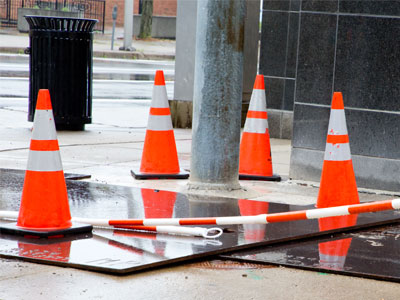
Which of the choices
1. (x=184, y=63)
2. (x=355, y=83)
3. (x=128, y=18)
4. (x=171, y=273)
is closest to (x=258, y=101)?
(x=355, y=83)

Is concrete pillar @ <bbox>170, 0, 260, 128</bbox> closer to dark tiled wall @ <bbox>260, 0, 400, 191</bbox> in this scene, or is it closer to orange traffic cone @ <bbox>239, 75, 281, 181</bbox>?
orange traffic cone @ <bbox>239, 75, 281, 181</bbox>

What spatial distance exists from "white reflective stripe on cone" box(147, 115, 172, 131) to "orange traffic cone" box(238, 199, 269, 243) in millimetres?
1347

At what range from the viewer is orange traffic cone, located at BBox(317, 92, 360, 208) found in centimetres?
622

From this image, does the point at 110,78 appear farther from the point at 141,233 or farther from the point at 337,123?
the point at 141,233

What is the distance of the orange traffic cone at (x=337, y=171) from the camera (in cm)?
622

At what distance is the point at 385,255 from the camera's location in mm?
4797

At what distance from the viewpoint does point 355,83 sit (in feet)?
23.8

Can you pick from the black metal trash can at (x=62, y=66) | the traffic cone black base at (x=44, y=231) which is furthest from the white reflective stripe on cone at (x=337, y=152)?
the black metal trash can at (x=62, y=66)

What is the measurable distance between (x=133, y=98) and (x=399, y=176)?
9575 millimetres

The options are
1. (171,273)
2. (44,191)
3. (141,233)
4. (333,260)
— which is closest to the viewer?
(171,273)

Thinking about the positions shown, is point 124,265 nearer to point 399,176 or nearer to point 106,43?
point 399,176

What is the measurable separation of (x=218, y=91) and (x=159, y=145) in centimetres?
105

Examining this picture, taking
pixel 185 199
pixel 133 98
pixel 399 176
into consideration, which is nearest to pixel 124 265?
pixel 185 199

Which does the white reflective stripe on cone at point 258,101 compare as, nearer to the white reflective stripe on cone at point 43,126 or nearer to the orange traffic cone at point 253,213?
the orange traffic cone at point 253,213
